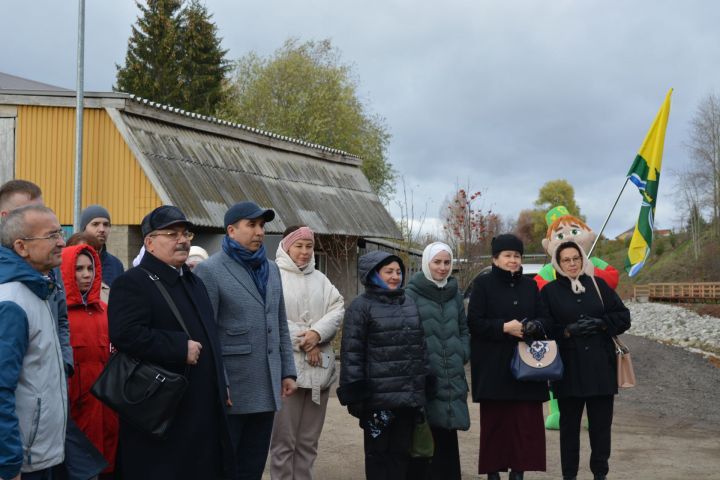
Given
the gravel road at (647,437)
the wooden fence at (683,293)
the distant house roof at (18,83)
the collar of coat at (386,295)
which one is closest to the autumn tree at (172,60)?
the distant house roof at (18,83)

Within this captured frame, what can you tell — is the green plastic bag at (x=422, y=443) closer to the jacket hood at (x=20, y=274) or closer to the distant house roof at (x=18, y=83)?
the jacket hood at (x=20, y=274)

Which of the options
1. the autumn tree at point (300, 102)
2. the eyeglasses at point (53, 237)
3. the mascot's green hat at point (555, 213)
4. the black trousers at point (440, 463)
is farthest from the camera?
the autumn tree at point (300, 102)

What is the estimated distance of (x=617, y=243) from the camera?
83.1 metres

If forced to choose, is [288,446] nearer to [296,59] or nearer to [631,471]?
[631,471]

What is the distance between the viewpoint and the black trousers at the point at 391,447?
19.4ft

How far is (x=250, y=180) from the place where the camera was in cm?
2102

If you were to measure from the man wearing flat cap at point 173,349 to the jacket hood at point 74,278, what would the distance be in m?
0.68

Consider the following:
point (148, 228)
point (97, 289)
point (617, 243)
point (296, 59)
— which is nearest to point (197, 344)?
point (148, 228)

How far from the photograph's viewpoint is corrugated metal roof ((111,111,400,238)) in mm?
17906

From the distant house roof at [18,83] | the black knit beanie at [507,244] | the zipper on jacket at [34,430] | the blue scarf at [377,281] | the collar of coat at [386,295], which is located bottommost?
the zipper on jacket at [34,430]

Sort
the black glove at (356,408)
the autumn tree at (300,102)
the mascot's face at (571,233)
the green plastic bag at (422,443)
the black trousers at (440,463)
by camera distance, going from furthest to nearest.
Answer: the autumn tree at (300,102) < the mascot's face at (571,233) < the black trousers at (440,463) < the green plastic bag at (422,443) < the black glove at (356,408)

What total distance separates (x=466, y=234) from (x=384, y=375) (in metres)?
13.3

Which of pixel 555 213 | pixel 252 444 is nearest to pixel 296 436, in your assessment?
pixel 252 444

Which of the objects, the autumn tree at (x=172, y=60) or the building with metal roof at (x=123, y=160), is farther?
the autumn tree at (x=172, y=60)
